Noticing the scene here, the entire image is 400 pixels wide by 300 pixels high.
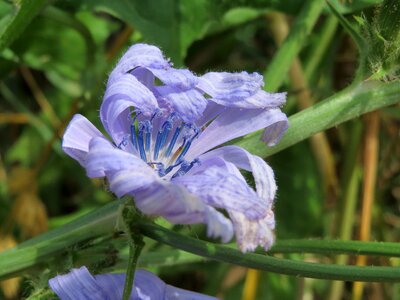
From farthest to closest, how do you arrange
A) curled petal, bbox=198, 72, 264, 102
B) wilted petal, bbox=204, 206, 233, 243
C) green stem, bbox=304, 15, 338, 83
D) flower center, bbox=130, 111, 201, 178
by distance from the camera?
green stem, bbox=304, 15, 338, 83, flower center, bbox=130, 111, 201, 178, curled petal, bbox=198, 72, 264, 102, wilted petal, bbox=204, 206, 233, 243

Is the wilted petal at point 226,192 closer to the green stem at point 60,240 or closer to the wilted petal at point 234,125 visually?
the wilted petal at point 234,125

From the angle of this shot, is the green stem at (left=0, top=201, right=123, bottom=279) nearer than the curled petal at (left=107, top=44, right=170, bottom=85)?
No

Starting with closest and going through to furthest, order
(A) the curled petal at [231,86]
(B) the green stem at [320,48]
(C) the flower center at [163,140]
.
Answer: (A) the curled petal at [231,86]
(C) the flower center at [163,140]
(B) the green stem at [320,48]

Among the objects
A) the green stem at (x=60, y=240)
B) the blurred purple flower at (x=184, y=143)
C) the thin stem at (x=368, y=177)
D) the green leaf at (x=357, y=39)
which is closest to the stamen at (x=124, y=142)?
the blurred purple flower at (x=184, y=143)

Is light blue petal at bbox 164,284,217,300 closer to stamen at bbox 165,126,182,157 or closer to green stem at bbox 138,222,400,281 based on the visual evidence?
Result: green stem at bbox 138,222,400,281

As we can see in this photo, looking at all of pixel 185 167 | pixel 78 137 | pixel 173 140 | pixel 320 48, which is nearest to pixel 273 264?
pixel 185 167

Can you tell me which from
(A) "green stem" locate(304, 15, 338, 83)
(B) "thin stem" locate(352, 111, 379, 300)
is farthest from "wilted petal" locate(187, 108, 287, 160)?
(A) "green stem" locate(304, 15, 338, 83)
